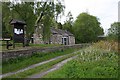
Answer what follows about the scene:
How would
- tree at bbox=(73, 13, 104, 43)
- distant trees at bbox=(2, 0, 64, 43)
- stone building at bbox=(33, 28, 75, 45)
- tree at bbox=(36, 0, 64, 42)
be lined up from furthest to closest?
tree at bbox=(73, 13, 104, 43), stone building at bbox=(33, 28, 75, 45), tree at bbox=(36, 0, 64, 42), distant trees at bbox=(2, 0, 64, 43)

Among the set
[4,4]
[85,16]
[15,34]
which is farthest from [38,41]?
[15,34]

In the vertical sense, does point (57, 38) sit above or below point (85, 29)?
below

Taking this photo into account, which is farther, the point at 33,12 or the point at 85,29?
the point at 85,29

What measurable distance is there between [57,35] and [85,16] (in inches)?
575

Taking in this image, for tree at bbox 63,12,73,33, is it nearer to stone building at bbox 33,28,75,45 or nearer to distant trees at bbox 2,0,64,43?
stone building at bbox 33,28,75,45

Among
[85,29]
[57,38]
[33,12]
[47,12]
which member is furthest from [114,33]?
[85,29]

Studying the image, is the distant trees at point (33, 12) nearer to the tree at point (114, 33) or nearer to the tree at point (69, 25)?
the tree at point (114, 33)

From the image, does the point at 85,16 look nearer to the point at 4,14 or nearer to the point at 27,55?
the point at 4,14

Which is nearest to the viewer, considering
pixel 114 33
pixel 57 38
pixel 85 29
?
pixel 114 33

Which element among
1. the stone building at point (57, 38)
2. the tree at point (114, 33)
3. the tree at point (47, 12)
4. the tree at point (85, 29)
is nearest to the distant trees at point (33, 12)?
the tree at point (47, 12)

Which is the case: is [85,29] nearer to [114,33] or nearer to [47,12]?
[114,33]

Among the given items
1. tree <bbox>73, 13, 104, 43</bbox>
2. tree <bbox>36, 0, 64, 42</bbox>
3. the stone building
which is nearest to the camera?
tree <bbox>36, 0, 64, 42</bbox>

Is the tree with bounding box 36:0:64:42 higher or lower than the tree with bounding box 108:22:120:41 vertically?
higher

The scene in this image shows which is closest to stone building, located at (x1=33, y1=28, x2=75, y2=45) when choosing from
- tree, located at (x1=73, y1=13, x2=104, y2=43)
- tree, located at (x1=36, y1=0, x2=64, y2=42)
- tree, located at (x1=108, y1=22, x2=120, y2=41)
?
tree, located at (x1=73, y1=13, x2=104, y2=43)
